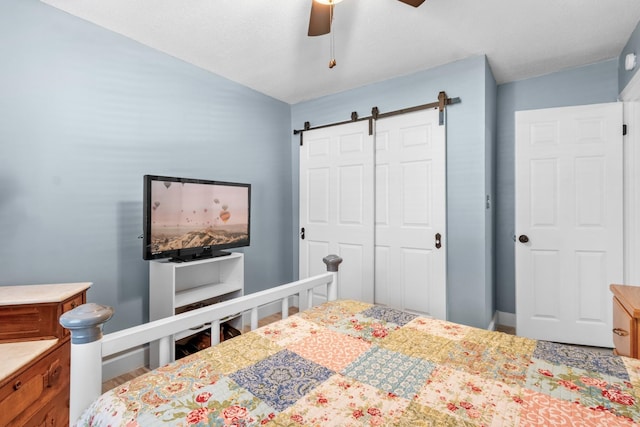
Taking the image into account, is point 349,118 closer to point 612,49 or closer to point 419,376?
point 612,49

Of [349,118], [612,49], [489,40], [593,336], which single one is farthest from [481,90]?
[593,336]

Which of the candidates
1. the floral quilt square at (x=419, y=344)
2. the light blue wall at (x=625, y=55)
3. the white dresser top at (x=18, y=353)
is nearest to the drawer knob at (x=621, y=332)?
the floral quilt square at (x=419, y=344)

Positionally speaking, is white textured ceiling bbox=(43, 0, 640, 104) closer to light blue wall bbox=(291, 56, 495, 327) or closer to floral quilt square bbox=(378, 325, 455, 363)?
light blue wall bbox=(291, 56, 495, 327)

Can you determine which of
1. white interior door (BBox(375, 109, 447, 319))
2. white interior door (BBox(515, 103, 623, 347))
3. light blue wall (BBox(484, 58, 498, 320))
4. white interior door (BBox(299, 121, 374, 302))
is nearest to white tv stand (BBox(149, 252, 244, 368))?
white interior door (BBox(299, 121, 374, 302))

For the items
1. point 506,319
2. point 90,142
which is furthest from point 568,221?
point 90,142

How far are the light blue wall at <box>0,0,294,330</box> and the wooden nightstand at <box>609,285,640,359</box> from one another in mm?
2919

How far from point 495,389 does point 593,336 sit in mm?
2520

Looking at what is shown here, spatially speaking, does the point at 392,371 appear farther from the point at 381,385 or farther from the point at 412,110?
the point at 412,110

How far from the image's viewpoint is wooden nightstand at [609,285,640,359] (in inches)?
53.9

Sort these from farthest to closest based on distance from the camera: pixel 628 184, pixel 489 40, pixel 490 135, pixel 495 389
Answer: pixel 490 135, pixel 628 184, pixel 489 40, pixel 495 389

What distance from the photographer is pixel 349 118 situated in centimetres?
340

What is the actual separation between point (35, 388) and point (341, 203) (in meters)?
2.68

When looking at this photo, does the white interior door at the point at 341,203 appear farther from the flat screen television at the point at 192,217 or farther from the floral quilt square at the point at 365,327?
the floral quilt square at the point at 365,327

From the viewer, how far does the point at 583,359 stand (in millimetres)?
1138
